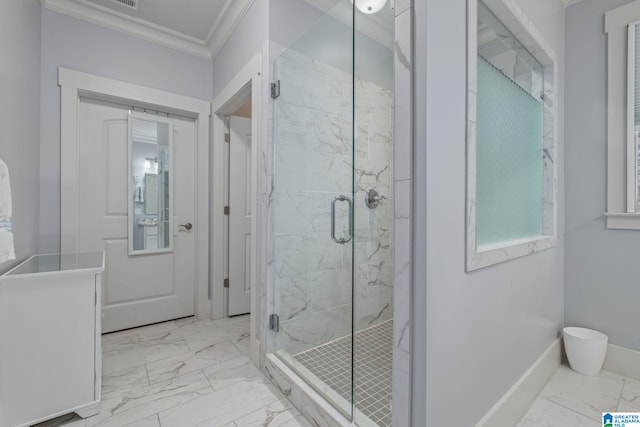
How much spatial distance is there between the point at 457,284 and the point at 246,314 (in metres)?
2.38

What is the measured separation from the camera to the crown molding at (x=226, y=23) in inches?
85.2

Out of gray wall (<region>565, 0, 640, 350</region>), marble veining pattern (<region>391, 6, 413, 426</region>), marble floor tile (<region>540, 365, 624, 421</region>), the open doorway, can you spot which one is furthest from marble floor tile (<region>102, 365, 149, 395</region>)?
gray wall (<region>565, 0, 640, 350</region>)

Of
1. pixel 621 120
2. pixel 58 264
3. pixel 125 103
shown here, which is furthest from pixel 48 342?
pixel 621 120

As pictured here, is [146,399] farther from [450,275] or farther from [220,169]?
[220,169]

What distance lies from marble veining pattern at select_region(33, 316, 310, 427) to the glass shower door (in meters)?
0.30

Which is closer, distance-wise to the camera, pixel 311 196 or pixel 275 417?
pixel 275 417

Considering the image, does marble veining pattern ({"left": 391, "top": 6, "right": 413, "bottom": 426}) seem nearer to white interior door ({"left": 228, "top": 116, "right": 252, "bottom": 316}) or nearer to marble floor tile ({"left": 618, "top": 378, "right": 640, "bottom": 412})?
marble floor tile ({"left": 618, "top": 378, "right": 640, "bottom": 412})

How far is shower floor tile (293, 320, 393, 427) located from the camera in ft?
4.53

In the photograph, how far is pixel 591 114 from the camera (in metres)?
2.01

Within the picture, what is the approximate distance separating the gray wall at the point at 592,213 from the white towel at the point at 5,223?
10.2 feet

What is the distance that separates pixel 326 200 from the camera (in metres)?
1.88

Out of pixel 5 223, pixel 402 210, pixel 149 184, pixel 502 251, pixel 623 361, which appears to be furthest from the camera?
pixel 149 184

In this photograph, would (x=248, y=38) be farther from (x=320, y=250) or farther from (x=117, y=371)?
(x=117, y=371)

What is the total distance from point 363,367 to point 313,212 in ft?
3.15
